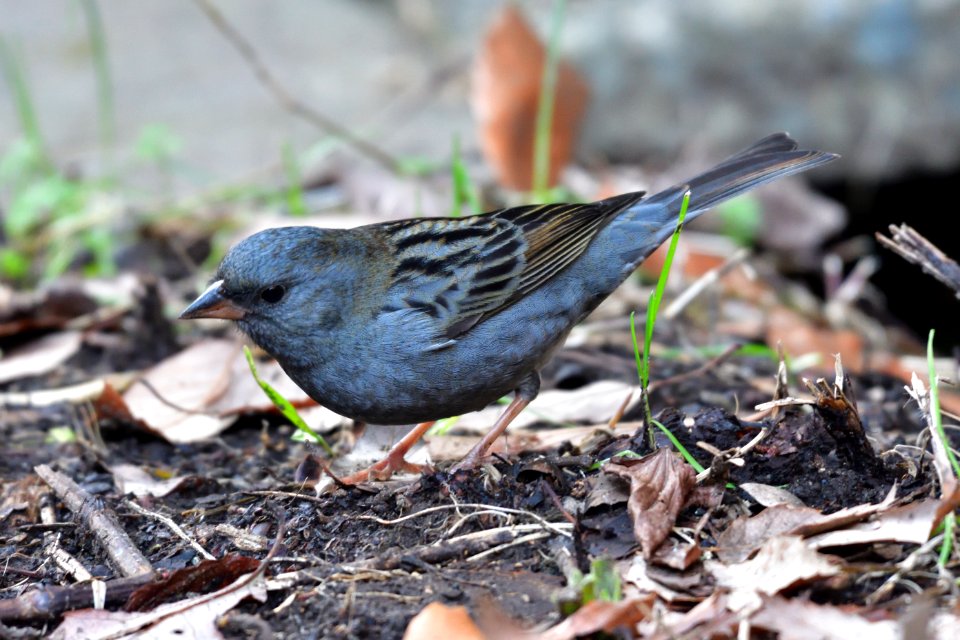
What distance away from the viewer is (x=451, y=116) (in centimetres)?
985

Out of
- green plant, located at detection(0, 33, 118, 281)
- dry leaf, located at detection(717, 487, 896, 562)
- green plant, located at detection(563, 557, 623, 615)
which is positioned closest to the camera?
green plant, located at detection(563, 557, 623, 615)

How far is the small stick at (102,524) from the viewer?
11.1 ft

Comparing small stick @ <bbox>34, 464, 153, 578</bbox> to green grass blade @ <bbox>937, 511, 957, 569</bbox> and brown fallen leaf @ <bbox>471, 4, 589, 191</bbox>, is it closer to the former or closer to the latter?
green grass blade @ <bbox>937, 511, 957, 569</bbox>

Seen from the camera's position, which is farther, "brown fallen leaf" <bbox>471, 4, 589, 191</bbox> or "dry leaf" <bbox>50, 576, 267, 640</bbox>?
"brown fallen leaf" <bbox>471, 4, 589, 191</bbox>

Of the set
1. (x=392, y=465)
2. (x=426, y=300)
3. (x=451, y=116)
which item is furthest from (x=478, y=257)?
(x=451, y=116)

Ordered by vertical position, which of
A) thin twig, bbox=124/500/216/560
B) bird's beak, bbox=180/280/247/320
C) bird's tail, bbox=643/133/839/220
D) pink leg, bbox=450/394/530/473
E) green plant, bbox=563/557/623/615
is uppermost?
bird's tail, bbox=643/133/839/220

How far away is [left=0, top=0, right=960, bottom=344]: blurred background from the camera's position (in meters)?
7.50

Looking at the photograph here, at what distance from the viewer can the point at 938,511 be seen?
2.97 meters

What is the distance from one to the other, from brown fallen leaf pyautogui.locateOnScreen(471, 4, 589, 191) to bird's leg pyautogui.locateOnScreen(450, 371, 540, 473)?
3380 millimetres

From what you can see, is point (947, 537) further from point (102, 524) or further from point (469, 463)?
point (102, 524)

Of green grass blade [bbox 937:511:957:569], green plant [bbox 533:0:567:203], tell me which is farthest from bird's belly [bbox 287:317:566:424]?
green plant [bbox 533:0:567:203]

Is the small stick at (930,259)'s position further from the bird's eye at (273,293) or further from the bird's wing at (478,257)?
the bird's eye at (273,293)

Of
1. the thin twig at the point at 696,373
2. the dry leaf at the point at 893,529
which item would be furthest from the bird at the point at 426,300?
the dry leaf at the point at 893,529

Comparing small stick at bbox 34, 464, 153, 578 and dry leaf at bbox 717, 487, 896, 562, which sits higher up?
dry leaf at bbox 717, 487, 896, 562
